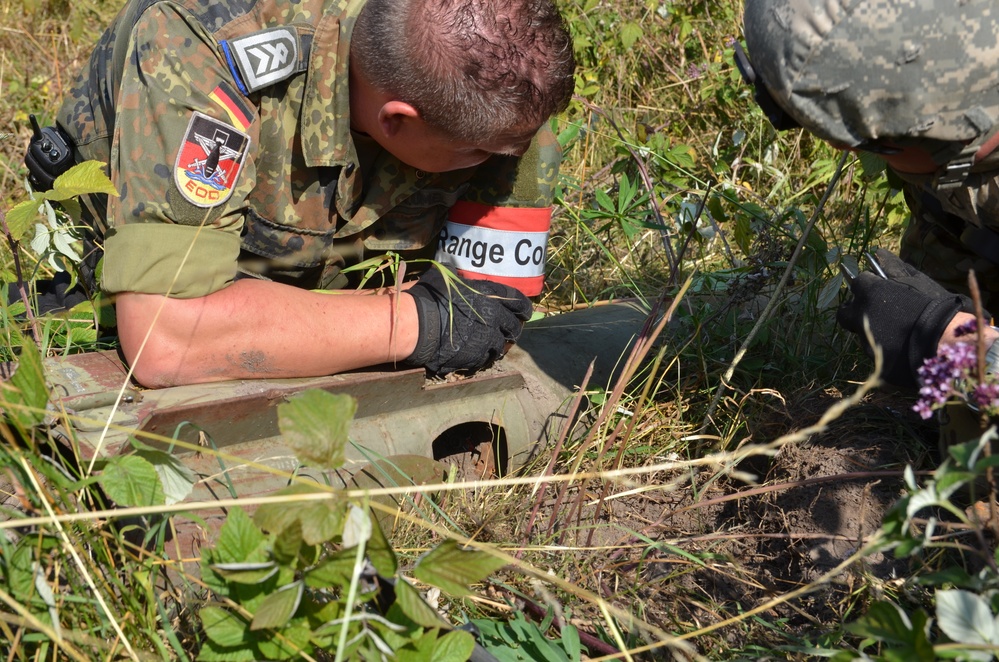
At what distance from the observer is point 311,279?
8.71 feet

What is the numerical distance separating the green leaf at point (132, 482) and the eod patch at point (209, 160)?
77cm

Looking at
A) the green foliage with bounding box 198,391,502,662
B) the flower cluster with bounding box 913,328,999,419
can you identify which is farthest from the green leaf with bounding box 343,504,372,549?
the flower cluster with bounding box 913,328,999,419

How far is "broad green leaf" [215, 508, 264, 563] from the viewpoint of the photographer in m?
1.33

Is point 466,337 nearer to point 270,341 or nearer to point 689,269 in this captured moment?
point 270,341

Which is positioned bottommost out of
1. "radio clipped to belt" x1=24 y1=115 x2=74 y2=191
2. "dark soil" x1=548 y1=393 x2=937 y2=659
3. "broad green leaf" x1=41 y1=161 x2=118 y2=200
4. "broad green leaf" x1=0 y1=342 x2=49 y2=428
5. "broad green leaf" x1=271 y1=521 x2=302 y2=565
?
"dark soil" x1=548 y1=393 x2=937 y2=659

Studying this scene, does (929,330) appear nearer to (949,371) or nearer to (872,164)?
(949,371)

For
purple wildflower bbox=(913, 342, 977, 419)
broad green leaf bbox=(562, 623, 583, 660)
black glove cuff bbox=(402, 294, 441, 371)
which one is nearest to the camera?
purple wildflower bbox=(913, 342, 977, 419)

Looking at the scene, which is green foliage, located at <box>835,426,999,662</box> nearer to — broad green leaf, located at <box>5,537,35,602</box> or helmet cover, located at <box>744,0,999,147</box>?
helmet cover, located at <box>744,0,999,147</box>

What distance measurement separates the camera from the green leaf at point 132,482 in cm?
145

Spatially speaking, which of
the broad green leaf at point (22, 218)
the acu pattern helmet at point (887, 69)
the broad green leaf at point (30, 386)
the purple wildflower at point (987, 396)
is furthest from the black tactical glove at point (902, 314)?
the broad green leaf at point (22, 218)

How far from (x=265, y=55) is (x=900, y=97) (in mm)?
1416

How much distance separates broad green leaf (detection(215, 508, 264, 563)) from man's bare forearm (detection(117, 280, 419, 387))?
29.6 inches

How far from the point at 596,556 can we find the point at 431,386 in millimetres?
602

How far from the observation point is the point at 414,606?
129cm
